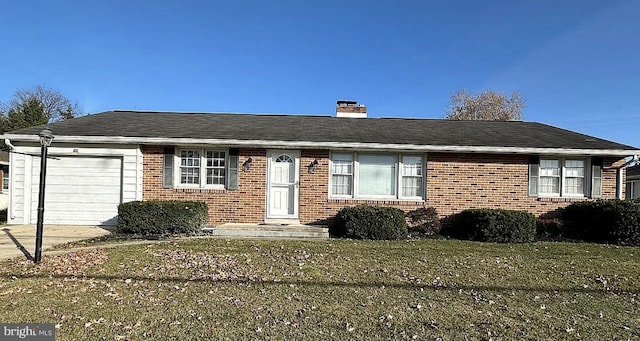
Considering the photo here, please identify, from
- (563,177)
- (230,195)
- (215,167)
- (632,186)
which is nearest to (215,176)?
(215,167)

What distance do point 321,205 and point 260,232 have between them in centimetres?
226

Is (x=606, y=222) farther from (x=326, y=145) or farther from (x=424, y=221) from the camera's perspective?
(x=326, y=145)

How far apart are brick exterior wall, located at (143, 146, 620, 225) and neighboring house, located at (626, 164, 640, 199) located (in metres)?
18.8

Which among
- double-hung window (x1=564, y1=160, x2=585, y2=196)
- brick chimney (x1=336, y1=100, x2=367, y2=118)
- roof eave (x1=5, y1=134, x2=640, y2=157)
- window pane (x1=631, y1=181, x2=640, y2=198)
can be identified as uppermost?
brick chimney (x1=336, y1=100, x2=367, y2=118)

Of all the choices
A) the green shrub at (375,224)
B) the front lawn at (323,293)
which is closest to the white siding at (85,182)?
the front lawn at (323,293)

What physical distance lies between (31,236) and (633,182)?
3328cm

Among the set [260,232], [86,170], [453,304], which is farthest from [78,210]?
[453,304]

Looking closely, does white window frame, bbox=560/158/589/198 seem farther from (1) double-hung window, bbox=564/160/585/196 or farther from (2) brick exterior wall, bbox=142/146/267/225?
(2) brick exterior wall, bbox=142/146/267/225

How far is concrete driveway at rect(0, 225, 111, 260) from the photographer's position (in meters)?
7.52

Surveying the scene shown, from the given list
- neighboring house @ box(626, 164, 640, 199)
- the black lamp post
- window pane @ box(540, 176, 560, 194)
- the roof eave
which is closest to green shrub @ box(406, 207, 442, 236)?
the roof eave

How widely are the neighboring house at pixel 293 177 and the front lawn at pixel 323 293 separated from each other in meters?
3.00

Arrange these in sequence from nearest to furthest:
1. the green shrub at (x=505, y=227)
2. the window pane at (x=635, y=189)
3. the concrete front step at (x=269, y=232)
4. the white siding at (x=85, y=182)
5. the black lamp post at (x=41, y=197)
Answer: the black lamp post at (x=41, y=197) → the green shrub at (x=505, y=227) → the concrete front step at (x=269, y=232) → the white siding at (x=85, y=182) → the window pane at (x=635, y=189)

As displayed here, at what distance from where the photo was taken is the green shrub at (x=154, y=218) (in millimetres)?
9625

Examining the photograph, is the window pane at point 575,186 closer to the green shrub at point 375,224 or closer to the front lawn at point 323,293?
the front lawn at point 323,293
